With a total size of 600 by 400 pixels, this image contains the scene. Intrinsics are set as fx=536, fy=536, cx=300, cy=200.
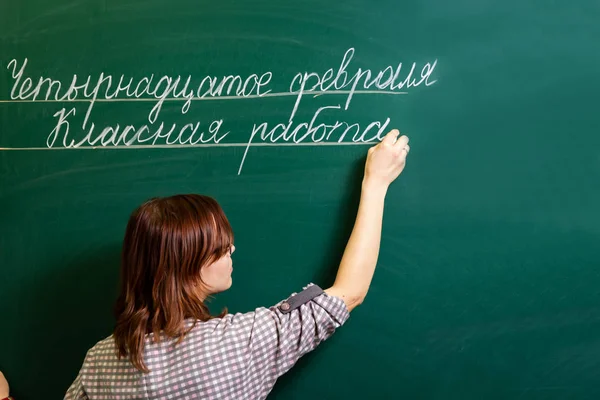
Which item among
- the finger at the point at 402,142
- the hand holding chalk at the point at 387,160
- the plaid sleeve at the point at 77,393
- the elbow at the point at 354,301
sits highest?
the finger at the point at 402,142

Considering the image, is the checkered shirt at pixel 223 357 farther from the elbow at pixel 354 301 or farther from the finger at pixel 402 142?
the finger at pixel 402 142

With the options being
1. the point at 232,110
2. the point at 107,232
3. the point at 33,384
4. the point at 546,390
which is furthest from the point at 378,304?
the point at 33,384

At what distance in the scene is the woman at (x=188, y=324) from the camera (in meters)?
0.81

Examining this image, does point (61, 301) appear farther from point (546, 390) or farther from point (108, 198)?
point (546, 390)

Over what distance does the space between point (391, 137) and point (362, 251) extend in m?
0.22

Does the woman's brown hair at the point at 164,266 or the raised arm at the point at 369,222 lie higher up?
the raised arm at the point at 369,222

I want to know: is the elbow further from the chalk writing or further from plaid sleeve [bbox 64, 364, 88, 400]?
plaid sleeve [bbox 64, 364, 88, 400]

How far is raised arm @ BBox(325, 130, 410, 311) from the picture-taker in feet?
3.07

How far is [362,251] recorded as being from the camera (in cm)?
95

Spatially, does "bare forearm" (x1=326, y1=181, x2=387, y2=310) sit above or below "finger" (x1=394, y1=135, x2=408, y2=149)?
below

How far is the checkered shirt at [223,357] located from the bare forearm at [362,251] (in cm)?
6

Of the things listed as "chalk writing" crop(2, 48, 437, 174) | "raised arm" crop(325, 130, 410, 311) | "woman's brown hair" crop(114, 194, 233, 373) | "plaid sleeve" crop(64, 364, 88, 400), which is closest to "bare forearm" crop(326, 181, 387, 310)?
"raised arm" crop(325, 130, 410, 311)

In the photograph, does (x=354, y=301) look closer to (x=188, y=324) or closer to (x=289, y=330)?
(x=289, y=330)

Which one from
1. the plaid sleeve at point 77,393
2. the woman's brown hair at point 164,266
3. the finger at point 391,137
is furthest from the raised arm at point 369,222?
the plaid sleeve at point 77,393
